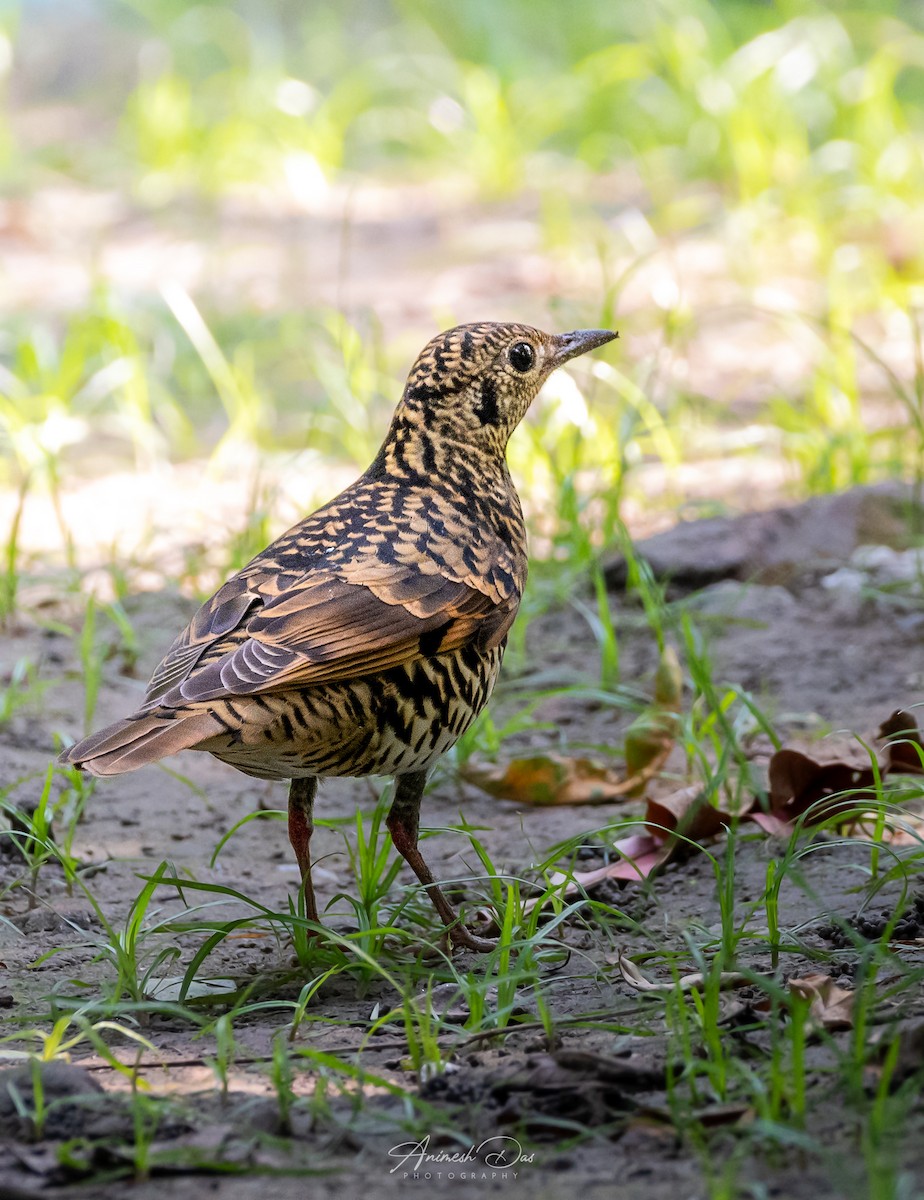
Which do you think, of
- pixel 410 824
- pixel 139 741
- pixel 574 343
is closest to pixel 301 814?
pixel 410 824

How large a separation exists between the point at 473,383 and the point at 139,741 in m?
1.41

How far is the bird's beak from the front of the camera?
13.5 ft

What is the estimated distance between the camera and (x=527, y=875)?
12.6 feet

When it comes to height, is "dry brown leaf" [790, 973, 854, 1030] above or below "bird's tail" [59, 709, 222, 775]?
below

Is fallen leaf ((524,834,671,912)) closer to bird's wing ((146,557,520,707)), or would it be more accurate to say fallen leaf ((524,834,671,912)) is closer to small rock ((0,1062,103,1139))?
bird's wing ((146,557,520,707))

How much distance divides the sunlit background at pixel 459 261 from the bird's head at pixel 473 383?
1.49 metres

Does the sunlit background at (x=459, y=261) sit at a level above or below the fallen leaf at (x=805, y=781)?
above

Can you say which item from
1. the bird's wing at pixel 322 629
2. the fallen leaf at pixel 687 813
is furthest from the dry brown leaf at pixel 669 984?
the bird's wing at pixel 322 629

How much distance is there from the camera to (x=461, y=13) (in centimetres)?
1401

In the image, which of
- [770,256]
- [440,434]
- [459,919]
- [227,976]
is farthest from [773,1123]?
[770,256]

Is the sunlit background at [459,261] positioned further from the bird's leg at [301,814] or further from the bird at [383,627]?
the bird's leg at [301,814]

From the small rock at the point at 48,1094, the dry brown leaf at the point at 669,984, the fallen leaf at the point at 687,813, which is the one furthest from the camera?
the fallen leaf at the point at 687,813

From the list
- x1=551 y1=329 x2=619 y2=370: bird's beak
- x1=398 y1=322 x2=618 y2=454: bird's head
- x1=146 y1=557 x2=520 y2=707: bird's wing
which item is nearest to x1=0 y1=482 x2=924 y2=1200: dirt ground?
x1=146 y1=557 x2=520 y2=707: bird's wing

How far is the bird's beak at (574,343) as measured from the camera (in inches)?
161
